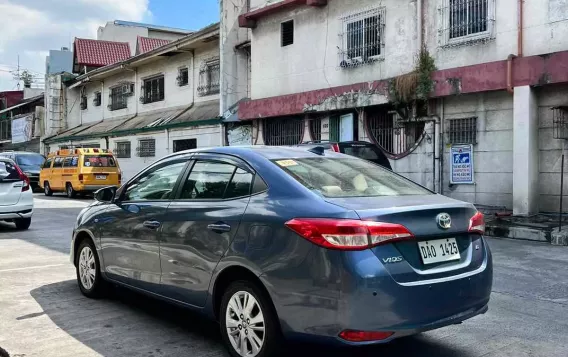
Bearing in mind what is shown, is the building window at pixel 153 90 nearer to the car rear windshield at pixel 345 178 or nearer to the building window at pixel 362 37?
the building window at pixel 362 37

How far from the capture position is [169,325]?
4.88m

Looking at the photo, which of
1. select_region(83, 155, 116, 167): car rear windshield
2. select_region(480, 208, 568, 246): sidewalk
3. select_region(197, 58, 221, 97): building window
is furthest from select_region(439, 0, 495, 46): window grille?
select_region(83, 155, 116, 167): car rear windshield

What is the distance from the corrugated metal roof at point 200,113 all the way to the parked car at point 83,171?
3130mm

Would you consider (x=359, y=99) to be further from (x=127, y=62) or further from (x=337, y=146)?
(x=127, y=62)

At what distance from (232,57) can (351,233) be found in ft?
56.6

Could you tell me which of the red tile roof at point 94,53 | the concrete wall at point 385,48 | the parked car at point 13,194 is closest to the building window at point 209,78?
the concrete wall at point 385,48

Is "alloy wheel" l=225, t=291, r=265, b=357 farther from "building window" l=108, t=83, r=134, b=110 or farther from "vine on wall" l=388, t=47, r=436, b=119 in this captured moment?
"building window" l=108, t=83, r=134, b=110

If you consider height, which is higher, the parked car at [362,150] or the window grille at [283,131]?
the window grille at [283,131]

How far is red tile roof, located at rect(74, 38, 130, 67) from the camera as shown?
32094 millimetres

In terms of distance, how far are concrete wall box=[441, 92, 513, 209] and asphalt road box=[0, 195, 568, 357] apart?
448 centimetres

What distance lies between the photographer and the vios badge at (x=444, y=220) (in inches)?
143

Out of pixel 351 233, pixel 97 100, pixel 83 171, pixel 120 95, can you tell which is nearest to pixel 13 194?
pixel 83 171

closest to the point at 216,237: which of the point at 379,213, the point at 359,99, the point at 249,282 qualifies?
the point at 249,282

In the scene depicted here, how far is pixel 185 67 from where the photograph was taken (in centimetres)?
2334
